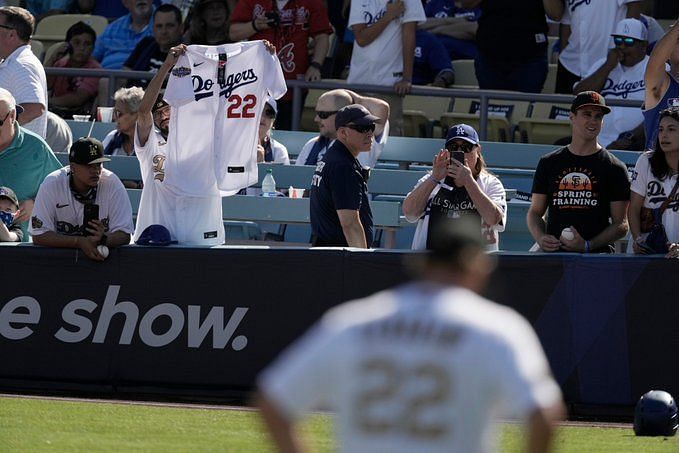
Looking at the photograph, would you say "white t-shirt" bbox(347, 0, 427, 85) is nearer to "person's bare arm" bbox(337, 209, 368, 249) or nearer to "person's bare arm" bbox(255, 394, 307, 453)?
"person's bare arm" bbox(337, 209, 368, 249)

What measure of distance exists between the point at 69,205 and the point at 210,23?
4.80 m

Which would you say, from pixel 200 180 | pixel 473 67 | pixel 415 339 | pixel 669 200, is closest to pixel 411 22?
pixel 473 67

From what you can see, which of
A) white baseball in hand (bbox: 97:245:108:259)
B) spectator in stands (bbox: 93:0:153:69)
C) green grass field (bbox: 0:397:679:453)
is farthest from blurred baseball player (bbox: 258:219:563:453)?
spectator in stands (bbox: 93:0:153:69)

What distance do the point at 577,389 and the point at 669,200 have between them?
1.47m

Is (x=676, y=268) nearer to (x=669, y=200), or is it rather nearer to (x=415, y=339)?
(x=669, y=200)

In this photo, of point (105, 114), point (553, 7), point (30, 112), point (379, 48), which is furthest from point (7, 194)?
point (553, 7)

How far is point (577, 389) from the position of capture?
31.8 feet

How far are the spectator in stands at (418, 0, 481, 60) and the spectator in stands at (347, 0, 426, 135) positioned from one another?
1528mm

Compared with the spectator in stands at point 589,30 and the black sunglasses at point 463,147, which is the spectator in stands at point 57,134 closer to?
the black sunglasses at point 463,147

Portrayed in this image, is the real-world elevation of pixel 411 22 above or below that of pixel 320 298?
above

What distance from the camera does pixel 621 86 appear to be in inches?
527

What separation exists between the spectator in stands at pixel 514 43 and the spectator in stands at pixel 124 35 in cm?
396

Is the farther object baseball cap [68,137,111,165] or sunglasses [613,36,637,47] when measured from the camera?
sunglasses [613,36,637,47]

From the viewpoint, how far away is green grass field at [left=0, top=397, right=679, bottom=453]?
8.04 m
